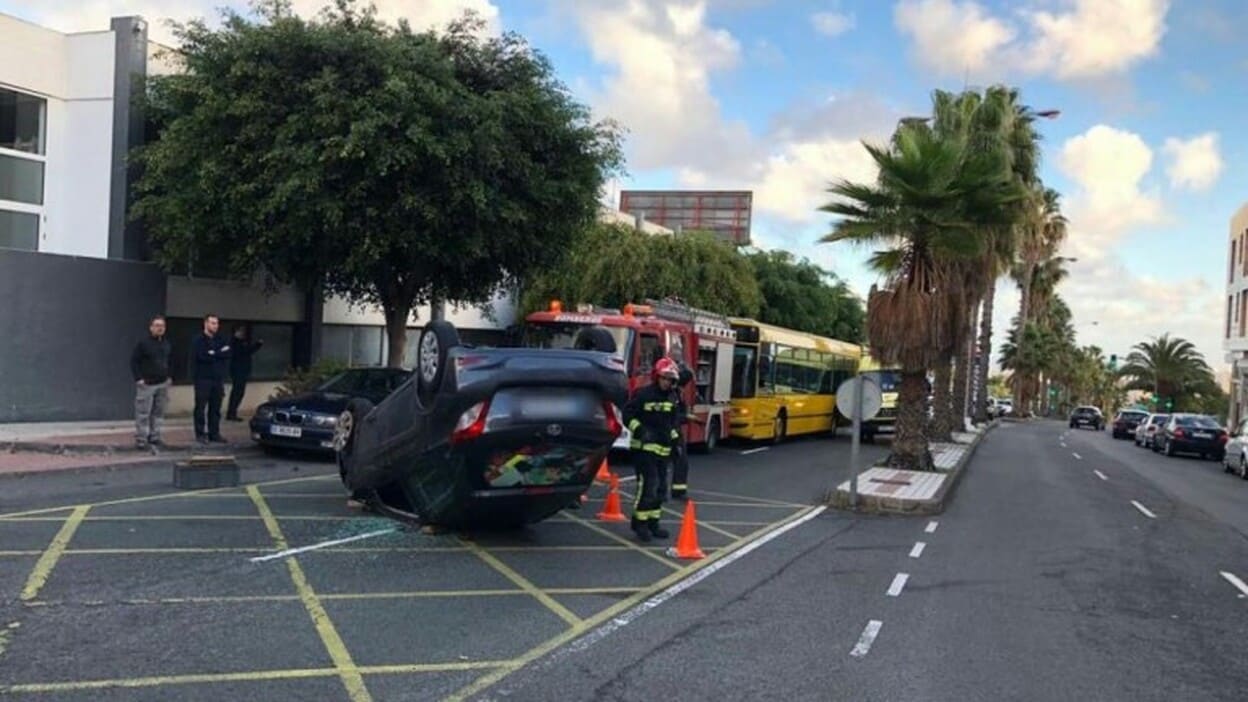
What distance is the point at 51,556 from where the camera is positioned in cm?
811

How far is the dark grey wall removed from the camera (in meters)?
16.6

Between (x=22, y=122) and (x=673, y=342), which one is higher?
(x=22, y=122)

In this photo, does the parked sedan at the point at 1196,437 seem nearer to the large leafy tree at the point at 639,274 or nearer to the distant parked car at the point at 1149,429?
the distant parked car at the point at 1149,429

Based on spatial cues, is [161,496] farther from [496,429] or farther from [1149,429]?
[1149,429]

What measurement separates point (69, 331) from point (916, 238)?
1399 cm

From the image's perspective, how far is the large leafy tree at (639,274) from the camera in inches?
1143

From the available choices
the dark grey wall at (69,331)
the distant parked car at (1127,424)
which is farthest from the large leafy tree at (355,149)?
the distant parked car at (1127,424)

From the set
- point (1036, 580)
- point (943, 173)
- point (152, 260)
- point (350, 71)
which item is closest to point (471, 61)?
point (350, 71)

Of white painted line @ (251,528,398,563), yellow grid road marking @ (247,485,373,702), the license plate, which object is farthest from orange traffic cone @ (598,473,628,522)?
yellow grid road marking @ (247,485,373,702)

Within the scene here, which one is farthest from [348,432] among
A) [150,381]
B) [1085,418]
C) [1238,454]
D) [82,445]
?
[1085,418]

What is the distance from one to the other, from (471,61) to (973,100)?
13.9 meters

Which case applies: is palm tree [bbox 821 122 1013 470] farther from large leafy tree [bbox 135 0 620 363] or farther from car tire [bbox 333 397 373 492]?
car tire [bbox 333 397 373 492]

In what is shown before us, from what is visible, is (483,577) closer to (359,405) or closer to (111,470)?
(359,405)

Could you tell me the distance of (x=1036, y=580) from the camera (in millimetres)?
9523
